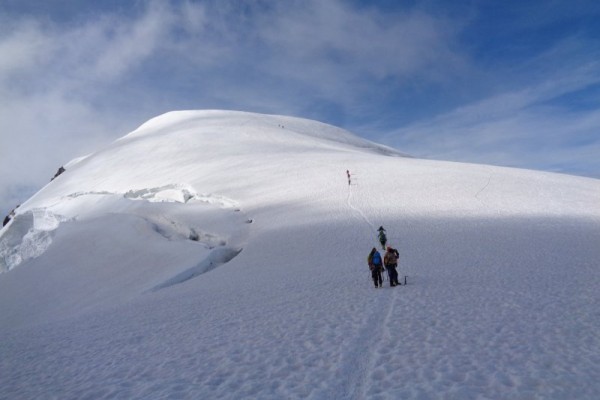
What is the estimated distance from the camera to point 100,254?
22.6 m

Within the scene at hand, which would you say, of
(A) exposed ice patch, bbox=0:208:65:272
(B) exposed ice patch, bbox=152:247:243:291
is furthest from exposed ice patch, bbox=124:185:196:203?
(B) exposed ice patch, bbox=152:247:243:291

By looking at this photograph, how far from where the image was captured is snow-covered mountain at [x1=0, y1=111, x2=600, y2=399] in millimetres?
6977

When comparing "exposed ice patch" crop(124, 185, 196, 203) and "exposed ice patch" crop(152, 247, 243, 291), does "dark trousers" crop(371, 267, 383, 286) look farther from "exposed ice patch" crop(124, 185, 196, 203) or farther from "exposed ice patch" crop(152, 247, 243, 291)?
"exposed ice patch" crop(124, 185, 196, 203)

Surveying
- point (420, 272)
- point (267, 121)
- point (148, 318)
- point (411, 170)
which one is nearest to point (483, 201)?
point (411, 170)

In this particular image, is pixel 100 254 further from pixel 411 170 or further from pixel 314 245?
pixel 411 170

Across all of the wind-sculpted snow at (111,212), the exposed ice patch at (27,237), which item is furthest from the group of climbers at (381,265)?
the exposed ice patch at (27,237)

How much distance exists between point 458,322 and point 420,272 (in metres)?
5.59

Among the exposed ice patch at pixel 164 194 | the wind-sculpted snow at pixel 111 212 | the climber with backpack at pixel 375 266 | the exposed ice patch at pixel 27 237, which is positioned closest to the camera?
the climber with backpack at pixel 375 266

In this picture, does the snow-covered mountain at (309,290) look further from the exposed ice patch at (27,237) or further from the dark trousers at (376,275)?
the dark trousers at (376,275)

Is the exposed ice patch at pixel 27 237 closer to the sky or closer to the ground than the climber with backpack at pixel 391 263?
closer to the sky

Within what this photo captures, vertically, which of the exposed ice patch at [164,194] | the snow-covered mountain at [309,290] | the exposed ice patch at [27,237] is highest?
the exposed ice patch at [164,194]

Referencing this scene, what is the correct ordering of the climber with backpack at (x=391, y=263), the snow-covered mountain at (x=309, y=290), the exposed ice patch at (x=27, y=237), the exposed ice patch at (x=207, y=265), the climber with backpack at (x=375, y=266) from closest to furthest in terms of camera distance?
1. the snow-covered mountain at (x=309, y=290)
2. the climber with backpack at (x=375, y=266)
3. the climber with backpack at (x=391, y=263)
4. the exposed ice patch at (x=207, y=265)
5. the exposed ice patch at (x=27, y=237)

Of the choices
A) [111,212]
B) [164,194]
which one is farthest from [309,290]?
[164,194]

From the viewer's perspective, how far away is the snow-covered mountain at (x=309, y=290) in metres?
6.98
